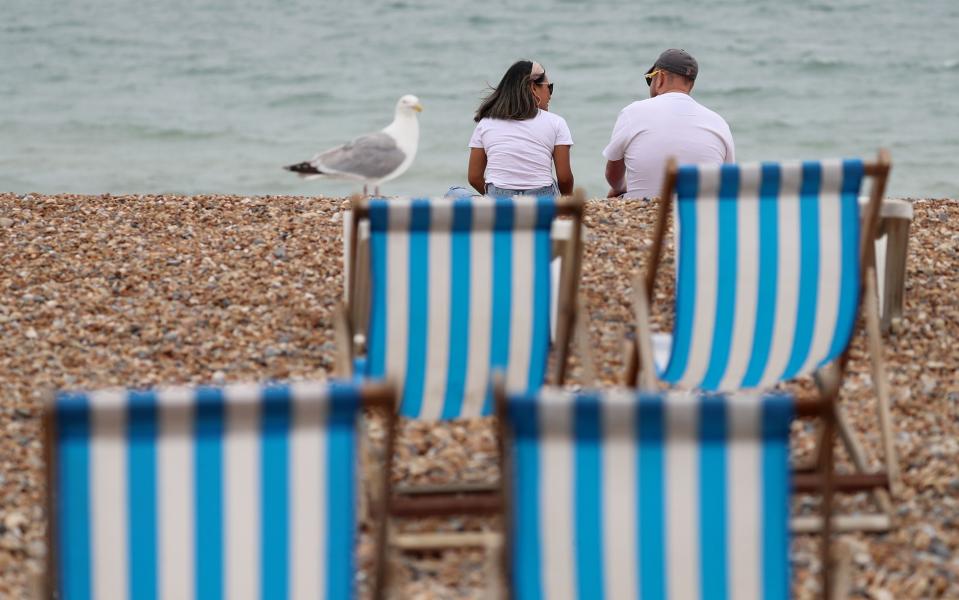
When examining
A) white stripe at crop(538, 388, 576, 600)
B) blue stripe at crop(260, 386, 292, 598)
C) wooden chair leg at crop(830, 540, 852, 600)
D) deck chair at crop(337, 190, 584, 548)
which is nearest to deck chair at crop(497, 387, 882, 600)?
white stripe at crop(538, 388, 576, 600)

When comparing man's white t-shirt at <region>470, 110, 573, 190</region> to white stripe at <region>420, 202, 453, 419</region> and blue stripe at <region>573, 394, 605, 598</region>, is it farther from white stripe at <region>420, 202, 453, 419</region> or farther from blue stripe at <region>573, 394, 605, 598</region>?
blue stripe at <region>573, 394, 605, 598</region>

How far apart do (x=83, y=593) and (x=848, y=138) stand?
15794mm

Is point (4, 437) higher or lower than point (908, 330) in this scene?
lower

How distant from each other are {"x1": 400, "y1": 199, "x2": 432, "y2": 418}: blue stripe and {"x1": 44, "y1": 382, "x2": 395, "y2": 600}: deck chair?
3.50 ft

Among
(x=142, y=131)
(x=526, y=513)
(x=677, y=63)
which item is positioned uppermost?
(x=142, y=131)

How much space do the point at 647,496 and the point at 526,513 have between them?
18cm

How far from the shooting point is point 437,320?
2.92 meters

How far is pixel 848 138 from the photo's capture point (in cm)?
1647

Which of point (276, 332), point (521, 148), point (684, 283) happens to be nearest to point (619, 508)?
point (684, 283)

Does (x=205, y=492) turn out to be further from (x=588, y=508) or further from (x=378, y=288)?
(x=378, y=288)

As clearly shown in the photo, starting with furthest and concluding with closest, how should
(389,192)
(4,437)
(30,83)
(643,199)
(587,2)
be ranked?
(587,2) < (30,83) < (389,192) < (643,199) < (4,437)

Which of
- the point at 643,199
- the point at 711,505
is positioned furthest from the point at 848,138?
the point at 711,505

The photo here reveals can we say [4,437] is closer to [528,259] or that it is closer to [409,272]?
[409,272]

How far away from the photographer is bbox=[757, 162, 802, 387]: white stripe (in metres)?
2.99
